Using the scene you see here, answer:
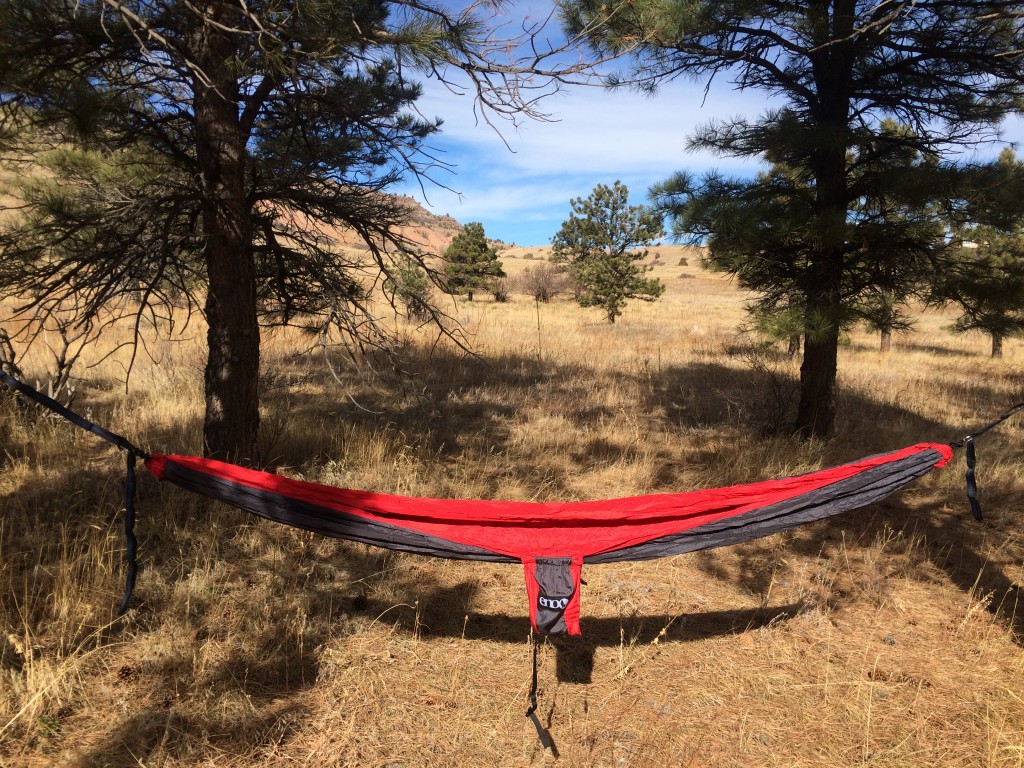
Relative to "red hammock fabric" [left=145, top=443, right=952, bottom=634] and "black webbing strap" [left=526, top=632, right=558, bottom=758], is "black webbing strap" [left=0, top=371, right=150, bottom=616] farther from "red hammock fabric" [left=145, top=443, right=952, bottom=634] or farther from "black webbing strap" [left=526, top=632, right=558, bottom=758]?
"black webbing strap" [left=526, top=632, right=558, bottom=758]

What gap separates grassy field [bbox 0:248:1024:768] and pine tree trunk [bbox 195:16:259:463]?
1.80 ft

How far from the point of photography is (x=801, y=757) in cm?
225

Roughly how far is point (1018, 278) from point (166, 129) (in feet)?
21.5

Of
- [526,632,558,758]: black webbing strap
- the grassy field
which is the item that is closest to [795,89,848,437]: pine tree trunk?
the grassy field

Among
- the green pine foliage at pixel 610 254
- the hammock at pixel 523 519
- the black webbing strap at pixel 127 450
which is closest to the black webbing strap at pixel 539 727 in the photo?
the hammock at pixel 523 519

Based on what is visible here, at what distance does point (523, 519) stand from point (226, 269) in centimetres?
252

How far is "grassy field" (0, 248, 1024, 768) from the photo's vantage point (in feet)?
7.36

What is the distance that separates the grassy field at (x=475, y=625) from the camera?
224 cm

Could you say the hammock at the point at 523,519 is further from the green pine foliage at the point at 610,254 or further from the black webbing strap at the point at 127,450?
the green pine foliage at the point at 610,254

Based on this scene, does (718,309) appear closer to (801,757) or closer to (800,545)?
(800,545)

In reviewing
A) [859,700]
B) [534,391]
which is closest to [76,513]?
[859,700]

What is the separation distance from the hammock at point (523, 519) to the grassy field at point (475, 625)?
514 millimetres

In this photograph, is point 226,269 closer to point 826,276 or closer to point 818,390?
point 826,276

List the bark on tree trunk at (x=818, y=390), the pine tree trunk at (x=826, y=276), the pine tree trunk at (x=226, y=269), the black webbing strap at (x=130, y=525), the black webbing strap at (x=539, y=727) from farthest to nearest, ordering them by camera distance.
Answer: the bark on tree trunk at (x=818, y=390)
the pine tree trunk at (x=826, y=276)
the pine tree trunk at (x=226, y=269)
the black webbing strap at (x=130, y=525)
the black webbing strap at (x=539, y=727)
